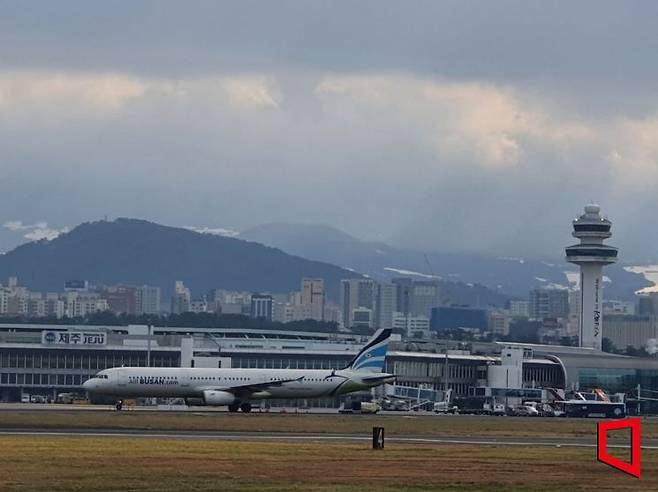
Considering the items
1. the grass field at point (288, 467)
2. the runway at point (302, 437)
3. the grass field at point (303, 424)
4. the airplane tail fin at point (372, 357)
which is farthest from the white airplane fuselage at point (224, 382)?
the grass field at point (288, 467)

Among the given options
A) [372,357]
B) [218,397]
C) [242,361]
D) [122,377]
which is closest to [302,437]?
[218,397]

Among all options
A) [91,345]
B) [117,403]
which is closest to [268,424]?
[117,403]

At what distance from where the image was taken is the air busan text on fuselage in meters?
130

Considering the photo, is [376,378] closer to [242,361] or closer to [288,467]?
[242,361]

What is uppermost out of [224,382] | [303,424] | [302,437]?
[224,382]

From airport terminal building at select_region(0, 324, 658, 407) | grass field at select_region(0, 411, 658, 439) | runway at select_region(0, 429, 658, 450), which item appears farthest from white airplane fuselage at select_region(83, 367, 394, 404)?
runway at select_region(0, 429, 658, 450)

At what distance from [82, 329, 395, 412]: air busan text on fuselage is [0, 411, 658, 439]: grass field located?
1723cm

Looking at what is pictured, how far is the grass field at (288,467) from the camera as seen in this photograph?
53438 millimetres

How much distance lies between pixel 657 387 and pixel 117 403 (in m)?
86.6

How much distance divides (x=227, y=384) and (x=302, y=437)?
5017 cm

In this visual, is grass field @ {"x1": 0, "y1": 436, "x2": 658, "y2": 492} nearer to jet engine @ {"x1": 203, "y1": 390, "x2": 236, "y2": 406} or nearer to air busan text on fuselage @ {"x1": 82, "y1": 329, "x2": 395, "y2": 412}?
jet engine @ {"x1": 203, "y1": 390, "x2": 236, "y2": 406}

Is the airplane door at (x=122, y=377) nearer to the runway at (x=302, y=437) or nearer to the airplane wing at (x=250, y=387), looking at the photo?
the airplane wing at (x=250, y=387)

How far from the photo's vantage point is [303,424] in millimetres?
98875

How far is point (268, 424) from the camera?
98.6 m
